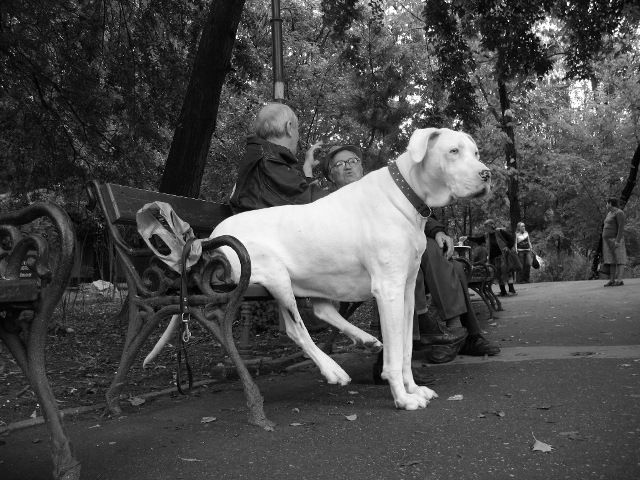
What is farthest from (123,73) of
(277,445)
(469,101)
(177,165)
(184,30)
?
(277,445)

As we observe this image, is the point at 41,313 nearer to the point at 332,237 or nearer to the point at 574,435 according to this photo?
the point at 332,237

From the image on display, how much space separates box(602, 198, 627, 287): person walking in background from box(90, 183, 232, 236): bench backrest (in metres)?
11.5

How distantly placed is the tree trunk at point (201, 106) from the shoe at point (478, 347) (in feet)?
14.9

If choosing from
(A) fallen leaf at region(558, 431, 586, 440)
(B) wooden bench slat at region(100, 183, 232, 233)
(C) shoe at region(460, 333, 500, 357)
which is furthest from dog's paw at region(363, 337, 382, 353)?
(C) shoe at region(460, 333, 500, 357)

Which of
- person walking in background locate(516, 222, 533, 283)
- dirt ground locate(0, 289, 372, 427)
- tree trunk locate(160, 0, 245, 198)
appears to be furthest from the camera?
person walking in background locate(516, 222, 533, 283)

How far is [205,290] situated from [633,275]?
21.6m

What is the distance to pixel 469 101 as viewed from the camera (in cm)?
1252

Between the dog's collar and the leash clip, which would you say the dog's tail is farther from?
the dog's collar

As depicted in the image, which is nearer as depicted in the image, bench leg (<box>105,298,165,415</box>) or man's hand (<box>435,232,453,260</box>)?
bench leg (<box>105,298,165,415</box>)

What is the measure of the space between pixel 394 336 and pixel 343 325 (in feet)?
1.67

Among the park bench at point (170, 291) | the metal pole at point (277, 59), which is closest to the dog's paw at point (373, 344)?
the park bench at point (170, 291)

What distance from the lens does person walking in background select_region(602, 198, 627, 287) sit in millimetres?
15031

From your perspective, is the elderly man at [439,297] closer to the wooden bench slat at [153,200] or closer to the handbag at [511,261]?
the wooden bench slat at [153,200]

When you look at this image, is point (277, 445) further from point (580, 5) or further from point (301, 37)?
point (301, 37)
